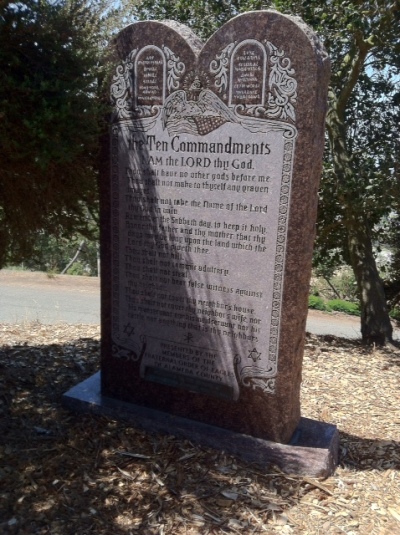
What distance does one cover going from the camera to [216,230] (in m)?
3.48

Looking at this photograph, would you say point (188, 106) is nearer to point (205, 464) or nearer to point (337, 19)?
point (205, 464)

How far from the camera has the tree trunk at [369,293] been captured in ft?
24.1

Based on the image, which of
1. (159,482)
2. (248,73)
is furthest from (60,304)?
(248,73)

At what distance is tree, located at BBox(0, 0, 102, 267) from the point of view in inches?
130

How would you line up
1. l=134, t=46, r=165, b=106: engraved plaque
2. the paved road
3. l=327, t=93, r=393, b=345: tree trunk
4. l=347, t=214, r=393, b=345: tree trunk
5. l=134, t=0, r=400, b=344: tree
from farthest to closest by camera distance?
the paved road < l=347, t=214, r=393, b=345: tree trunk < l=327, t=93, r=393, b=345: tree trunk < l=134, t=0, r=400, b=344: tree < l=134, t=46, r=165, b=106: engraved plaque

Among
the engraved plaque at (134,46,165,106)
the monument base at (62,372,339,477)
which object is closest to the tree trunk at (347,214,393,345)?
the monument base at (62,372,339,477)

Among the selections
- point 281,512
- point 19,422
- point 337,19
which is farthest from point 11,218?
point 337,19

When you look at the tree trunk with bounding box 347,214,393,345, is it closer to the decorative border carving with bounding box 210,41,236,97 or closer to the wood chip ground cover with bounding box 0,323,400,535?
the wood chip ground cover with bounding box 0,323,400,535

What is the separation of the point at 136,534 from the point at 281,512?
31.7 inches

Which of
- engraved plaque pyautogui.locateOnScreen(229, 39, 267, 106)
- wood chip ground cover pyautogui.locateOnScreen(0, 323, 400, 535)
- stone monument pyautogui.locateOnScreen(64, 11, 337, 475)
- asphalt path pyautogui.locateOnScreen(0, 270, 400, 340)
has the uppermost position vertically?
engraved plaque pyautogui.locateOnScreen(229, 39, 267, 106)

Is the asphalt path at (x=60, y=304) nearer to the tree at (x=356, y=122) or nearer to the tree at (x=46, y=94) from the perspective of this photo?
the tree at (x=356, y=122)

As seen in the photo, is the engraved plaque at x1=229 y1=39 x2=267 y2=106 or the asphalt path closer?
the engraved plaque at x1=229 y1=39 x2=267 y2=106

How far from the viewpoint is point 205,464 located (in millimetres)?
3414

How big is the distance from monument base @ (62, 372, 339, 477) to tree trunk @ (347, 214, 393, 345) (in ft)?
13.0
